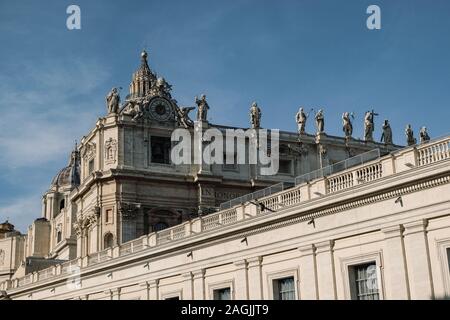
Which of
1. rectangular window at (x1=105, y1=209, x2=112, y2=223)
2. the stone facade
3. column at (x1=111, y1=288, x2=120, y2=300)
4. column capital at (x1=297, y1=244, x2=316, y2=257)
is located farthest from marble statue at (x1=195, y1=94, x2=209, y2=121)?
column capital at (x1=297, y1=244, x2=316, y2=257)

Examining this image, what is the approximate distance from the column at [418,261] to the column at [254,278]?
26.5 ft

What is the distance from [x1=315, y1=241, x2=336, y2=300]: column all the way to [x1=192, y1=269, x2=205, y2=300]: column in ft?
25.5

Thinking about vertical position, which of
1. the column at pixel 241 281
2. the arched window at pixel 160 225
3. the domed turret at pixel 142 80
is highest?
the domed turret at pixel 142 80

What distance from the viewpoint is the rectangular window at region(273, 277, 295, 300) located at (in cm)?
3206

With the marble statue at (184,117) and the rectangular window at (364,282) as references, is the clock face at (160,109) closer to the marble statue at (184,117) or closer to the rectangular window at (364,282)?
the marble statue at (184,117)

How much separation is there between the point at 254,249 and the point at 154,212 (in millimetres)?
26948

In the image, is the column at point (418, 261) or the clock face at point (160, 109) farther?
the clock face at point (160, 109)

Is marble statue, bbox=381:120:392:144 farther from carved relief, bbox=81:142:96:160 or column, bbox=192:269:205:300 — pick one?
column, bbox=192:269:205:300

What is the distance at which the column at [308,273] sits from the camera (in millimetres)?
30547

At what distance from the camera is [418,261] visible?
2664cm

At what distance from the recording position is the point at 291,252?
31891 millimetres

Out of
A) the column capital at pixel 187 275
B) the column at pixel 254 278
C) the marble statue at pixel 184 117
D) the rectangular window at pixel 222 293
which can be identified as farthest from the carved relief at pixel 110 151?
the column at pixel 254 278
